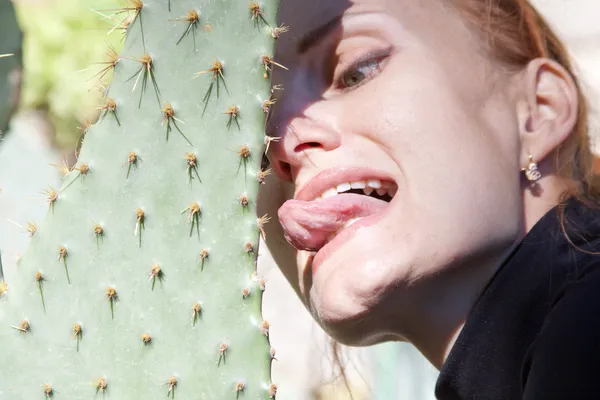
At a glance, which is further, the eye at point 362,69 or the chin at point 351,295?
the eye at point 362,69

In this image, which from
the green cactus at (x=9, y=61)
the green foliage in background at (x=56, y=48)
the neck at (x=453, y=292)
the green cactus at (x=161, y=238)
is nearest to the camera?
the green cactus at (x=161, y=238)

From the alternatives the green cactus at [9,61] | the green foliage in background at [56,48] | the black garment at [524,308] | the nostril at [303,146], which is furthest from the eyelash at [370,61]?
the green foliage in background at [56,48]

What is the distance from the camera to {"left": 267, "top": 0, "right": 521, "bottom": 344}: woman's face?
1027mm

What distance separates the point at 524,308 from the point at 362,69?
0.40m

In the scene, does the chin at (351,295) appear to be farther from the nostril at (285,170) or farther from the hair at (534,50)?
the hair at (534,50)

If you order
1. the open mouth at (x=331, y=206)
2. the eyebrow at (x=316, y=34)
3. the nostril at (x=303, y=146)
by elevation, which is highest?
the eyebrow at (x=316, y=34)

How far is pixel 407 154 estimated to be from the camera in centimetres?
105

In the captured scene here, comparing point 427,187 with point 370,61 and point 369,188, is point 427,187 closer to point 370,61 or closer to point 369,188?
point 369,188

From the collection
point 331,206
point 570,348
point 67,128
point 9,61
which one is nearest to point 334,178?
point 331,206

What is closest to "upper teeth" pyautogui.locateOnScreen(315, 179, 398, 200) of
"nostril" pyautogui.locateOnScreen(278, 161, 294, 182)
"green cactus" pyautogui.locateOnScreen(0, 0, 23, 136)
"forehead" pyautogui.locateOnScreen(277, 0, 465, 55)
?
"nostril" pyautogui.locateOnScreen(278, 161, 294, 182)

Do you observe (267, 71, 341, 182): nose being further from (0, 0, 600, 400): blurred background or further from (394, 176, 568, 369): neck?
(0, 0, 600, 400): blurred background

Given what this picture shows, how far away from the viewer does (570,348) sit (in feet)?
2.84

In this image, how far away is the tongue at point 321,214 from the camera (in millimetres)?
1079

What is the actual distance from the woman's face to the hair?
4 cm
